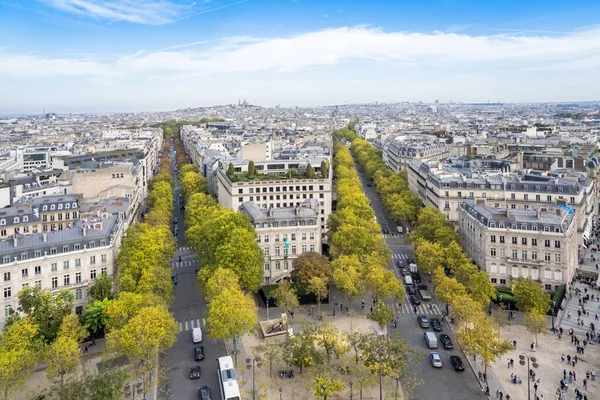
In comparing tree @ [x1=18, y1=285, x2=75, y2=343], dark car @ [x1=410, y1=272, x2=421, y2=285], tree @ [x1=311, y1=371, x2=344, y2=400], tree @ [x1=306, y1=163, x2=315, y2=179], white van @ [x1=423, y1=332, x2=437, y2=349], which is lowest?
white van @ [x1=423, y1=332, x2=437, y2=349]

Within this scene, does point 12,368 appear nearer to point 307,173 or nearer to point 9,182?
point 307,173


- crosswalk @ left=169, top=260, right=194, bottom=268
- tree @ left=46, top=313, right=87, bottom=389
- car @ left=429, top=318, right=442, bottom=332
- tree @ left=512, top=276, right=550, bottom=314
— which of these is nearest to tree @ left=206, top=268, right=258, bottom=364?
tree @ left=46, top=313, right=87, bottom=389

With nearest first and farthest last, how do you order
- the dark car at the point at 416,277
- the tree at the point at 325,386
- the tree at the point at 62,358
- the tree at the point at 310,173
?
the tree at the point at 325,386, the tree at the point at 62,358, the dark car at the point at 416,277, the tree at the point at 310,173

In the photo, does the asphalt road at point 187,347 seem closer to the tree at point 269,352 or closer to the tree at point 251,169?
the tree at point 269,352

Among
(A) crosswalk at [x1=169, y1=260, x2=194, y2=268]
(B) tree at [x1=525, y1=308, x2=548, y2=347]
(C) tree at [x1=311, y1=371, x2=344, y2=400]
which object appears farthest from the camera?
(A) crosswalk at [x1=169, y1=260, x2=194, y2=268]

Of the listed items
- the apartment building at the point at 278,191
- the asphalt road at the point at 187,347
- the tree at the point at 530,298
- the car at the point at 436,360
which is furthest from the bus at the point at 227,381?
the apartment building at the point at 278,191

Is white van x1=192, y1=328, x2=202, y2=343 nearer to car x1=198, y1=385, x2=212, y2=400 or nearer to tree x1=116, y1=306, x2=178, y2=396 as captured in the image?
tree x1=116, y1=306, x2=178, y2=396
